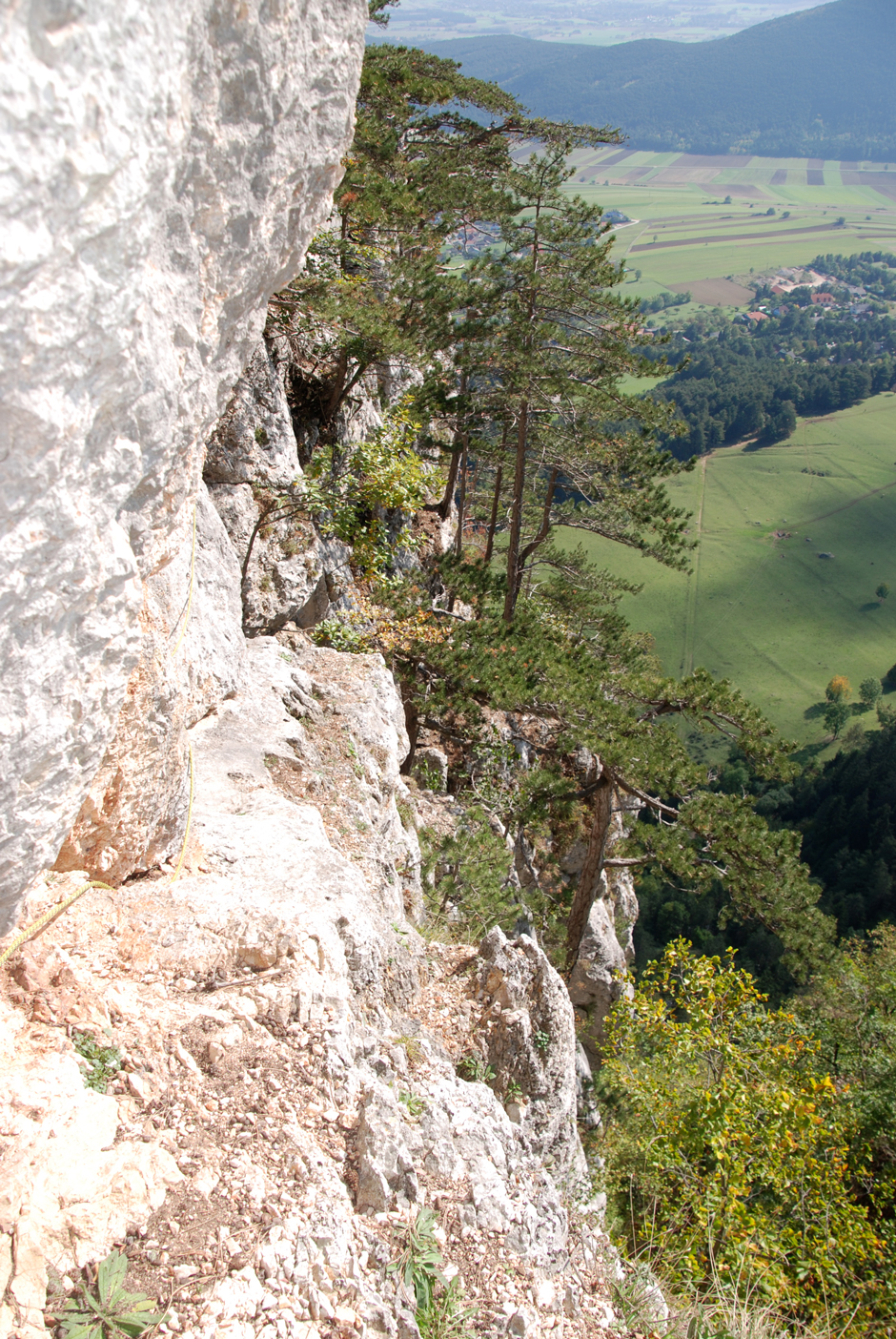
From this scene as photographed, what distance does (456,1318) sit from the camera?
4.61 meters

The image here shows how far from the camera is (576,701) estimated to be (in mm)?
14594

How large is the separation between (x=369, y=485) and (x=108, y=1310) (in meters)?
11.8

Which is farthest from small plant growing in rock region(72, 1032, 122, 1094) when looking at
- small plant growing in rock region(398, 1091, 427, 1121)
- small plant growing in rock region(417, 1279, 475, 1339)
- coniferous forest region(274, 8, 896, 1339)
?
coniferous forest region(274, 8, 896, 1339)

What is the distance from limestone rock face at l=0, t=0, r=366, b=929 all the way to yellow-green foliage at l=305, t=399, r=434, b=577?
791 cm

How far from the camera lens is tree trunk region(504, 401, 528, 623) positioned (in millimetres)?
18891

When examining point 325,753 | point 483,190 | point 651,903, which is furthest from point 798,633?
point 325,753

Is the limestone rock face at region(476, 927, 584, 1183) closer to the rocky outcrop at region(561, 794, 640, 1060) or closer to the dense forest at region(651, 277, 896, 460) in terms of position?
the rocky outcrop at region(561, 794, 640, 1060)

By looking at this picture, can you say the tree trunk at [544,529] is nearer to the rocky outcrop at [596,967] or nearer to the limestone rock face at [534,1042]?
the rocky outcrop at [596,967]

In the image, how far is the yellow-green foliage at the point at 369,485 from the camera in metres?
13.1

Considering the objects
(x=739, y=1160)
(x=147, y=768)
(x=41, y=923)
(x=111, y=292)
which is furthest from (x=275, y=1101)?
(x=739, y=1160)

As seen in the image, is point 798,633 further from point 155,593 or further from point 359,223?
point 155,593

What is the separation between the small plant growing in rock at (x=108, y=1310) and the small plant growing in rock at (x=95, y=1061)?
921 mm

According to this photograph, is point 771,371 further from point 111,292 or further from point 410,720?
point 111,292

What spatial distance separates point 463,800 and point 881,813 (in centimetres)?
6309
